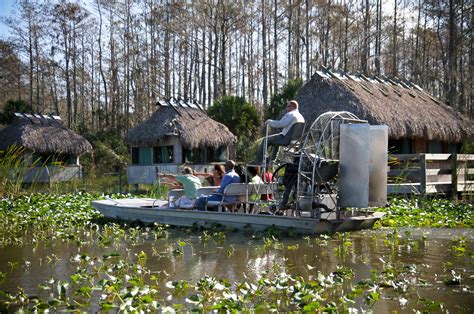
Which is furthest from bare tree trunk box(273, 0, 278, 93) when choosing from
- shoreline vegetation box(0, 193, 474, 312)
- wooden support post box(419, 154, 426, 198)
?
shoreline vegetation box(0, 193, 474, 312)

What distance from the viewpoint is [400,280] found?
5812 millimetres

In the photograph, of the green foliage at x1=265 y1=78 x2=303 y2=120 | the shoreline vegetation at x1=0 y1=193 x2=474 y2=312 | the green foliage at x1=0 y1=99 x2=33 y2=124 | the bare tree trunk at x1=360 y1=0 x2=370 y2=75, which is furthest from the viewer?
the bare tree trunk at x1=360 y1=0 x2=370 y2=75

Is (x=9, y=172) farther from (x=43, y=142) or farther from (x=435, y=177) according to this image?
(x=43, y=142)

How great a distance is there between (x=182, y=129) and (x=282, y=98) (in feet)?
16.3

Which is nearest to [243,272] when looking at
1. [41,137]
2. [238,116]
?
[41,137]

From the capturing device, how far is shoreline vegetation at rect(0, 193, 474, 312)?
4.97 meters

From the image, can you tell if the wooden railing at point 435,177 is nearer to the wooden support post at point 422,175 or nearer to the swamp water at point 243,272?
the wooden support post at point 422,175

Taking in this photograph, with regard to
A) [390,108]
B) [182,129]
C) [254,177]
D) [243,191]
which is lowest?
[243,191]

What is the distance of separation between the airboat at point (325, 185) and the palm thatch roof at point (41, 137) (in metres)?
16.8

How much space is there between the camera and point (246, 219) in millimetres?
9758

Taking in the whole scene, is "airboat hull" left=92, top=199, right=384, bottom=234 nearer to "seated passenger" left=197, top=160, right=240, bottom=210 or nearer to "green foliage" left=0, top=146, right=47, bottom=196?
"seated passenger" left=197, top=160, right=240, bottom=210

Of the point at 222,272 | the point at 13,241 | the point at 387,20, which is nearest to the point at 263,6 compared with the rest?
the point at 387,20

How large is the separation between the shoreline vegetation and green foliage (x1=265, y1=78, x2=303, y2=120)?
1357 cm

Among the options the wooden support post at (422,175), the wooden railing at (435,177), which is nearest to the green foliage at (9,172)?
the wooden railing at (435,177)
